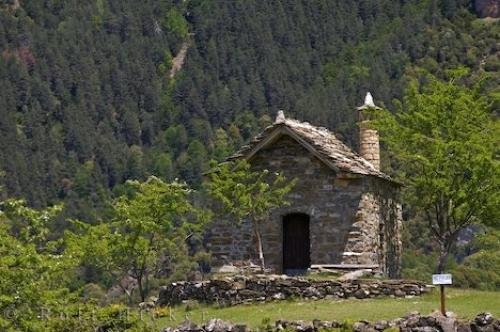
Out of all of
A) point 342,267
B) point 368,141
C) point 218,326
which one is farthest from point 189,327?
point 368,141

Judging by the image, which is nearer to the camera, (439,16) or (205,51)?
(439,16)

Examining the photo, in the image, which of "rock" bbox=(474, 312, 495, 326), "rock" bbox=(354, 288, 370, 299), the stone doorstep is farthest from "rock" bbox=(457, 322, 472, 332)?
the stone doorstep

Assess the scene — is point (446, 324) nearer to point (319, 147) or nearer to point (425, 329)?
point (425, 329)

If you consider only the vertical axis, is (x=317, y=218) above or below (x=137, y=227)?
above

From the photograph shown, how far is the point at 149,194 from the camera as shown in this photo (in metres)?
35.1

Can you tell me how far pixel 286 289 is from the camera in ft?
93.6

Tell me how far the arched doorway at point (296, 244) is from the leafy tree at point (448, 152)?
11.3 ft

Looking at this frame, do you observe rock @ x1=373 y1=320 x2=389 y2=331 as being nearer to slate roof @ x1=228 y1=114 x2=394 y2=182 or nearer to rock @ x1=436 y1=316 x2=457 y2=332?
rock @ x1=436 y1=316 x2=457 y2=332

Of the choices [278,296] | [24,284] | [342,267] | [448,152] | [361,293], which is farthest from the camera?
[448,152]

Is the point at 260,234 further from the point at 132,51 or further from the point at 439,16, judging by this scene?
the point at 132,51

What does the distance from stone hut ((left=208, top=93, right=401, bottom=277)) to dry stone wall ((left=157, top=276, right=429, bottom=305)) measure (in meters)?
4.30

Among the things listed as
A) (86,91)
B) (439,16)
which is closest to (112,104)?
(86,91)

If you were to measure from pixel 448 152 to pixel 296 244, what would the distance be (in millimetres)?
5288

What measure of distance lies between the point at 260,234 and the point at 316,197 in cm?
217
